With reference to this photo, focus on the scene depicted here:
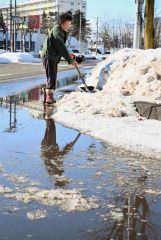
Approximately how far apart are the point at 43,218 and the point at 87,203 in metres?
0.46

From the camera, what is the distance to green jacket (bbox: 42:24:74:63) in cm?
972

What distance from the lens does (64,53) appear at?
976 cm

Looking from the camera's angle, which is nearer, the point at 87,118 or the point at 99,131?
the point at 99,131

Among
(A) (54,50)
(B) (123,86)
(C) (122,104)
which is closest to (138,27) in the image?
(B) (123,86)

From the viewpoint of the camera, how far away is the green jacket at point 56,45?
31.9 ft

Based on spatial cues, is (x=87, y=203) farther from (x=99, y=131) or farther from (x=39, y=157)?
(x=99, y=131)

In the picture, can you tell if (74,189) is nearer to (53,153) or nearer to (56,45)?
(53,153)

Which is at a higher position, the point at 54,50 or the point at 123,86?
the point at 54,50

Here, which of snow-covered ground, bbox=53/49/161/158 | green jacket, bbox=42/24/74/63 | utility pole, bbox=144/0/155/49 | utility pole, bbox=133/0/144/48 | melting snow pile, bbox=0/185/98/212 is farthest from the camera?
utility pole, bbox=133/0/144/48

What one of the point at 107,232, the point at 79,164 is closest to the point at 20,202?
the point at 107,232

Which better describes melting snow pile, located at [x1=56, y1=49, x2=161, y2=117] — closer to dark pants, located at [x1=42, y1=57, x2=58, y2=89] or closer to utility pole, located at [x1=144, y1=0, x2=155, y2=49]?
dark pants, located at [x1=42, y1=57, x2=58, y2=89]

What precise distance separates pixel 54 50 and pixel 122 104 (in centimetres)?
247

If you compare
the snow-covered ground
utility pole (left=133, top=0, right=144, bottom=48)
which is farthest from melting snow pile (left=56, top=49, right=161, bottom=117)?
utility pole (left=133, top=0, right=144, bottom=48)

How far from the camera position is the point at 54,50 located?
10.0 metres
